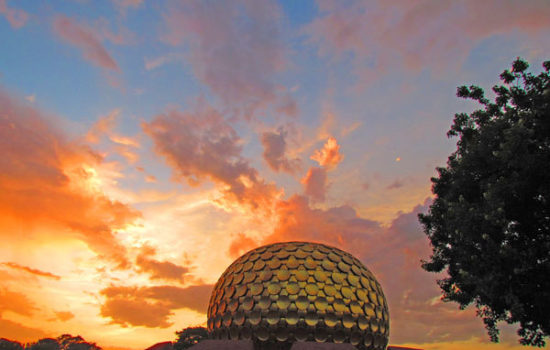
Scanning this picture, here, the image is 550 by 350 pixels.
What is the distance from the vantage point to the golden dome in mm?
17438

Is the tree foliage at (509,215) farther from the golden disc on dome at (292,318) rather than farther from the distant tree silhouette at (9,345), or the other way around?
the distant tree silhouette at (9,345)

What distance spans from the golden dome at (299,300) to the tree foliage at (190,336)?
25813 millimetres

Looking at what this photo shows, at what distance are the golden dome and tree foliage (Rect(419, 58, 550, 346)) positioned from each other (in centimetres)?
439

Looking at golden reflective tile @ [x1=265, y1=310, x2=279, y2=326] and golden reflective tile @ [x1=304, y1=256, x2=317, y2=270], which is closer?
golden reflective tile @ [x1=265, y1=310, x2=279, y2=326]

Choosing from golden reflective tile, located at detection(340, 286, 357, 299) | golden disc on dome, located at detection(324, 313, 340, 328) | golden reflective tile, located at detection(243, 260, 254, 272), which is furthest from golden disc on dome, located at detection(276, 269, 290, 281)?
golden reflective tile, located at detection(340, 286, 357, 299)

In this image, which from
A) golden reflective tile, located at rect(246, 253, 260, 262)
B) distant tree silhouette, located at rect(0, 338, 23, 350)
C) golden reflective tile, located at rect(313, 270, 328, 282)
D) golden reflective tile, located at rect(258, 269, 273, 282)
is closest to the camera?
golden reflective tile, located at rect(313, 270, 328, 282)

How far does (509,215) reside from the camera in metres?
14.6

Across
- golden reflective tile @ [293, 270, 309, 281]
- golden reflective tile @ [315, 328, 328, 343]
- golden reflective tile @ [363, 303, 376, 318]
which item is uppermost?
golden reflective tile @ [293, 270, 309, 281]

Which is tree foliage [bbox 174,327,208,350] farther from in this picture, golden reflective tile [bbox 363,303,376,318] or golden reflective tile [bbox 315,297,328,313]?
golden reflective tile [bbox 315,297,328,313]

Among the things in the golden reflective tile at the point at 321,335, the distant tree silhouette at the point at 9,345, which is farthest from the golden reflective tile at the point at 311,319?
the distant tree silhouette at the point at 9,345

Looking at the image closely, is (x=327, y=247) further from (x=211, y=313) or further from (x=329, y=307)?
(x=211, y=313)

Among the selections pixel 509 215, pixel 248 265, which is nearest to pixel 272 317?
pixel 248 265

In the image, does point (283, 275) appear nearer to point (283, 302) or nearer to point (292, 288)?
point (292, 288)

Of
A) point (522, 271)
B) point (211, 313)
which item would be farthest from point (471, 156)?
point (211, 313)
